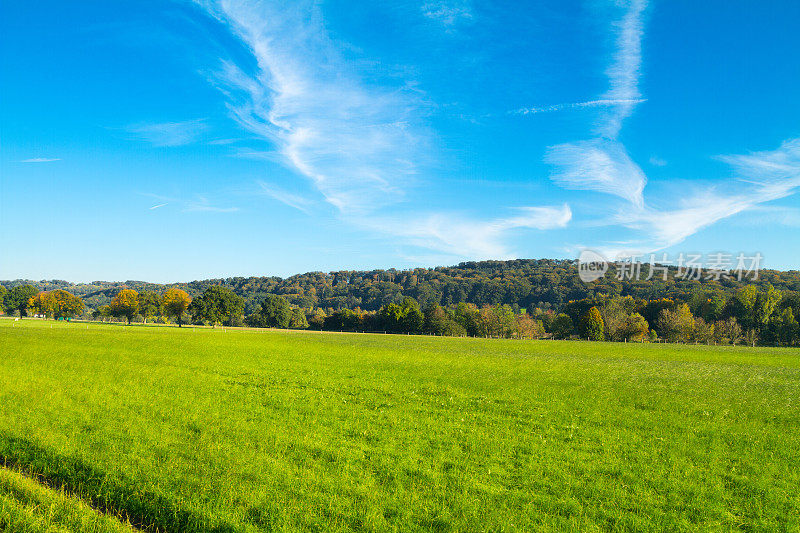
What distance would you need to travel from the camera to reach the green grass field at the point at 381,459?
8.45 meters

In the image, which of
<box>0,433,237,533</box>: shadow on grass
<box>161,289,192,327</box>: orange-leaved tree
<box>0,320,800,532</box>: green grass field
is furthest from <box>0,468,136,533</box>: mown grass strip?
<box>161,289,192,327</box>: orange-leaved tree

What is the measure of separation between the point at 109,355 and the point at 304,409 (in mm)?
28615

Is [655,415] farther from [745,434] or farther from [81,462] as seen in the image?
[81,462]

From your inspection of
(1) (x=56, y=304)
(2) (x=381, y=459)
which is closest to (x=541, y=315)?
(2) (x=381, y=459)

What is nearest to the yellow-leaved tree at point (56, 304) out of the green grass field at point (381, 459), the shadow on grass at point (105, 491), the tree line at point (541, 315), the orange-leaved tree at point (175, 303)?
the tree line at point (541, 315)

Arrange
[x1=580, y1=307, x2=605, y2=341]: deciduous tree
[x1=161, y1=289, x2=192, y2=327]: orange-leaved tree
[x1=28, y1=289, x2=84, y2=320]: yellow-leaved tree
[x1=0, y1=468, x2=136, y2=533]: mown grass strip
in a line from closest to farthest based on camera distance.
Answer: [x1=0, y1=468, x2=136, y2=533]: mown grass strip → [x1=580, y1=307, x2=605, y2=341]: deciduous tree → [x1=161, y1=289, x2=192, y2=327]: orange-leaved tree → [x1=28, y1=289, x2=84, y2=320]: yellow-leaved tree

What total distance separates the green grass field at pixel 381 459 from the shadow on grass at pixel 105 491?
0.04m

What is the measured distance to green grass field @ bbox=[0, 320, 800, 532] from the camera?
8445 millimetres

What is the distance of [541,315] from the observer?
18012 centimetres

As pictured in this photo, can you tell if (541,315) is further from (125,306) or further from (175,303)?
(125,306)

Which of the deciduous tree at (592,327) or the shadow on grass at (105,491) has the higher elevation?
the deciduous tree at (592,327)

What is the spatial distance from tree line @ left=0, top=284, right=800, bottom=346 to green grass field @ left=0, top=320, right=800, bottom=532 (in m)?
114

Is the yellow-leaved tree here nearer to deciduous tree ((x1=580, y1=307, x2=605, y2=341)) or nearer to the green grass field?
the green grass field

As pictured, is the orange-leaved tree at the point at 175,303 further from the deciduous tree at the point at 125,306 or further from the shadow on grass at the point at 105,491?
the shadow on grass at the point at 105,491
